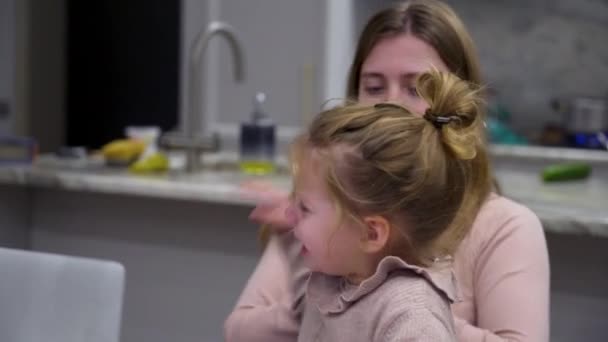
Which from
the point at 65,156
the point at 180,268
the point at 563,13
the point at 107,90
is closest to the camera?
the point at 180,268

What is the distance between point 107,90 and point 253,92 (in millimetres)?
1658

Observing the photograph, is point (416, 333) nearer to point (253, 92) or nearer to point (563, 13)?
point (253, 92)

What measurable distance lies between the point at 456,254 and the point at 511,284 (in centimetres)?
9

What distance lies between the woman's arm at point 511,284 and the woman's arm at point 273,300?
0.23m

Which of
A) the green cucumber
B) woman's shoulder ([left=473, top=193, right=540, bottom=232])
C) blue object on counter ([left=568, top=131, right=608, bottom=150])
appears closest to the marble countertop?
the green cucumber

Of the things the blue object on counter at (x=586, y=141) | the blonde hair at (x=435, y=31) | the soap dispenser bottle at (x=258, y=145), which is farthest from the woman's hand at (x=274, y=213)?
the blue object on counter at (x=586, y=141)

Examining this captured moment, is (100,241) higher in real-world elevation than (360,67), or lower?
lower

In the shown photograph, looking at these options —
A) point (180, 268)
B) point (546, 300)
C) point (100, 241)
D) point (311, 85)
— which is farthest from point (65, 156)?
point (546, 300)

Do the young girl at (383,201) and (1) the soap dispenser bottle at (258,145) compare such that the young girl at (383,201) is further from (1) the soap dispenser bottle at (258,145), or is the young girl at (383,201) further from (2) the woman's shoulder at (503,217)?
(1) the soap dispenser bottle at (258,145)

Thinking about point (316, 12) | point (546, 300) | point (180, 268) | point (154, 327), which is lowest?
point (154, 327)

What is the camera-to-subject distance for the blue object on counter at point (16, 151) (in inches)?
83.3

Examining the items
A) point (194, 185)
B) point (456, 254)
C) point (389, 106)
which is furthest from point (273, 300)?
point (194, 185)

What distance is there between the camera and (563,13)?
377cm

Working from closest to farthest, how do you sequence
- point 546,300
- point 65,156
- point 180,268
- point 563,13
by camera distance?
point 546,300 < point 180,268 < point 65,156 < point 563,13
